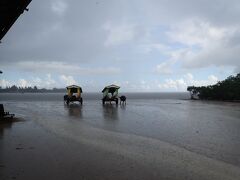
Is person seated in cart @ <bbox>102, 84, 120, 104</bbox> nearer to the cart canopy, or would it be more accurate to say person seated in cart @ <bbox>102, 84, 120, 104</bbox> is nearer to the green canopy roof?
the green canopy roof

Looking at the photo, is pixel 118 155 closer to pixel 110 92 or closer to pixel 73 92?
pixel 73 92

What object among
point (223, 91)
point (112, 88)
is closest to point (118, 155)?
point (112, 88)

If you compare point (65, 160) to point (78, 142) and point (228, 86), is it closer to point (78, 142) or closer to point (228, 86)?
point (78, 142)

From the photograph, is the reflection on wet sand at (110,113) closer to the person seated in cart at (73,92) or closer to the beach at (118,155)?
the beach at (118,155)

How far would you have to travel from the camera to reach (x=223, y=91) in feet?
245

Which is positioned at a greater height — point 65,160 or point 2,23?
point 2,23

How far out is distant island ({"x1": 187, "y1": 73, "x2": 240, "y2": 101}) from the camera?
7012 cm

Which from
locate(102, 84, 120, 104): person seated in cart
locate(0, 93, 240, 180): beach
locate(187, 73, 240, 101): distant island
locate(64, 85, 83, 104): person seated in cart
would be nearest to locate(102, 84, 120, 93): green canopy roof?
locate(102, 84, 120, 104): person seated in cart

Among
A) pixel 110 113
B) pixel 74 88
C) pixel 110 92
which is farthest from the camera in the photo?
pixel 110 92

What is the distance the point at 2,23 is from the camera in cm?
1723

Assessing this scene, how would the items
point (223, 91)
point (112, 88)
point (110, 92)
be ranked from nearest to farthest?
1. point (112, 88)
2. point (110, 92)
3. point (223, 91)

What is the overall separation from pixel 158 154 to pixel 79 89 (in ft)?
123

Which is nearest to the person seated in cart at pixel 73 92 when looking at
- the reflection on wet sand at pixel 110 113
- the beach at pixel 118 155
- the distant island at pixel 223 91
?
the reflection on wet sand at pixel 110 113

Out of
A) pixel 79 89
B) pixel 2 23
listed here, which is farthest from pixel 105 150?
pixel 79 89
